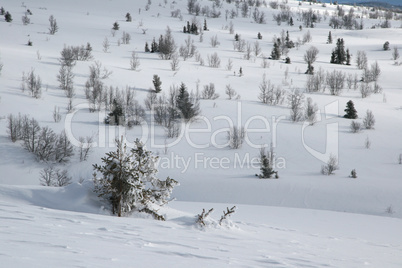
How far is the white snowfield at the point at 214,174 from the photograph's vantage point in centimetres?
358

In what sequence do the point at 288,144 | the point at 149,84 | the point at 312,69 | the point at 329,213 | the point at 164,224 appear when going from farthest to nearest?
the point at 312,69, the point at 149,84, the point at 288,144, the point at 329,213, the point at 164,224

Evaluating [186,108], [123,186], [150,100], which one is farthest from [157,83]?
[123,186]

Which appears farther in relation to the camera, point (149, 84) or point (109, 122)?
point (149, 84)

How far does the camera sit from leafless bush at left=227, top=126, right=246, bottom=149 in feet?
57.0

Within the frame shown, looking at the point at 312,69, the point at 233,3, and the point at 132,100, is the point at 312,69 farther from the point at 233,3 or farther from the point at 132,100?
the point at 233,3

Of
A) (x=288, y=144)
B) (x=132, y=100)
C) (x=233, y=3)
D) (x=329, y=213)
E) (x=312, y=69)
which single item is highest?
(x=233, y=3)

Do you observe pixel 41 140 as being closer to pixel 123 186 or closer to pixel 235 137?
pixel 235 137

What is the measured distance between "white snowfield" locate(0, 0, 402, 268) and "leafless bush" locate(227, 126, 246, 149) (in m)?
0.39

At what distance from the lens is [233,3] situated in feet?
296

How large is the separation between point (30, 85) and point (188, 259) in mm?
22879

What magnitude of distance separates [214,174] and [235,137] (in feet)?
11.3

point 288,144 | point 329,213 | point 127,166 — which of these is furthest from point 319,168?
point 127,166

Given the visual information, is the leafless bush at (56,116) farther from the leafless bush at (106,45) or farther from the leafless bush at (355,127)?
the leafless bush at (106,45)

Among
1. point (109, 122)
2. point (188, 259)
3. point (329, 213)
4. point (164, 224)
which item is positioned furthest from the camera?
point (109, 122)
